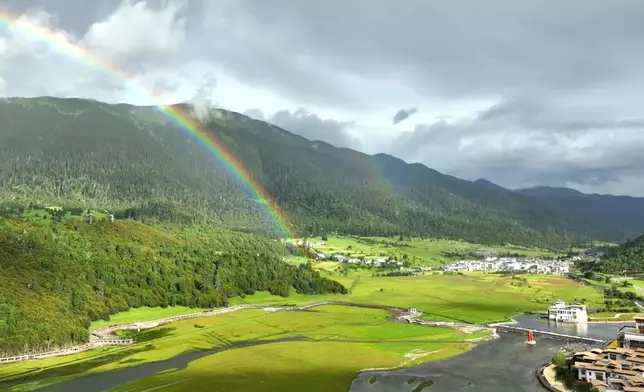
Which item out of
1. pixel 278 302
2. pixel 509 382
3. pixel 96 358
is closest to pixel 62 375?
pixel 96 358

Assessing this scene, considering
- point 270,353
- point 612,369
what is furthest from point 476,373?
point 270,353

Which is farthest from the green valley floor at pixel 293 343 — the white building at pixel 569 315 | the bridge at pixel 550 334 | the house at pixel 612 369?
the house at pixel 612 369

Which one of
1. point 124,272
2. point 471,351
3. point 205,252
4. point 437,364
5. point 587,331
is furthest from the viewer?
point 205,252

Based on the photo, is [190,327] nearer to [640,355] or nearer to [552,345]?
[552,345]

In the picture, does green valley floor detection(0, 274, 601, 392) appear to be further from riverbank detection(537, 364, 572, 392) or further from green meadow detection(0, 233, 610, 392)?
riverbank detection(537, 364, 572, 392)

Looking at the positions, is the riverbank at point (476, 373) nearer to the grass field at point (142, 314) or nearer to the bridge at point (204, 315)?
the bridge at point (204, 315)

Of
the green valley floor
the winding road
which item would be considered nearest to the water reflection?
the green valley floor

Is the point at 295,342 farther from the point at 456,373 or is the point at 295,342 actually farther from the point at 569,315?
the point at 569,315
